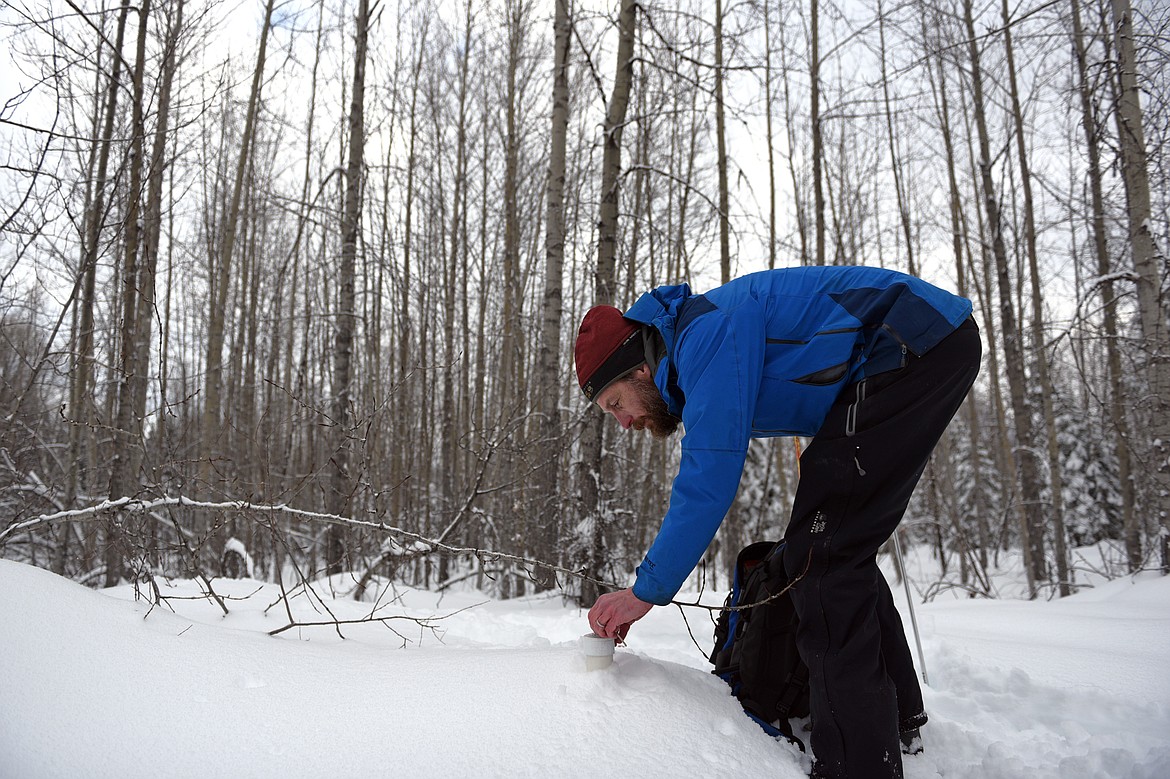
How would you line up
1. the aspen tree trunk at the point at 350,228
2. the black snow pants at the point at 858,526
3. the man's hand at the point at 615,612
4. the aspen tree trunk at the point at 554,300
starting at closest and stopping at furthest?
1. the black snow pants at the point at 858,526
2. the man's hand at the point at 615,612
3. the aspen tree trunk at the point at 554,300
4. the aspen tree trunk at the point at 350,228

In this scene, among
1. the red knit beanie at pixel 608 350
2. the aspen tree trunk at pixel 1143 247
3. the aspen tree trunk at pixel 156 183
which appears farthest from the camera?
the aspen tree trunk at pixel 1143 247

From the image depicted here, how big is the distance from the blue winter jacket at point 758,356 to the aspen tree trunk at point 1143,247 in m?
3.89

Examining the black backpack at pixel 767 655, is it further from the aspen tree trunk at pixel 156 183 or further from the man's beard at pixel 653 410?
the aspen tree trunk at pixel 156 183

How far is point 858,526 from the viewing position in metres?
1.67

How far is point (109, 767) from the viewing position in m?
1.28

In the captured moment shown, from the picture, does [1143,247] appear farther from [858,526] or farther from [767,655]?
[767,655]

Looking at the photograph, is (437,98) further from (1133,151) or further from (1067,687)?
(1067,687)

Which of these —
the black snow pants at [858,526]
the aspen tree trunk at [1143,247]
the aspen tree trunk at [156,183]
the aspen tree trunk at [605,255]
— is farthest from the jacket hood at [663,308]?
the aspen tree trunk at [1143,247]

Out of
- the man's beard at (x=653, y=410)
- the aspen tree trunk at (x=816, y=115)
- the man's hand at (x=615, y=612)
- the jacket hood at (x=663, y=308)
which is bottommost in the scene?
the man's hand at (x=615, y=612)

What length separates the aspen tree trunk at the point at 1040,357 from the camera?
779cm

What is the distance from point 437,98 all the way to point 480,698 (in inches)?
468

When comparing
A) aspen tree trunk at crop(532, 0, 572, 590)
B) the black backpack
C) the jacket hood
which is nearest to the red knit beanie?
the jacket hood

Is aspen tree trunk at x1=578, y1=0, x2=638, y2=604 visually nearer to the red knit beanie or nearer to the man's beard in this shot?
the man's beard

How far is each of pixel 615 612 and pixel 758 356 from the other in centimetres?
78
